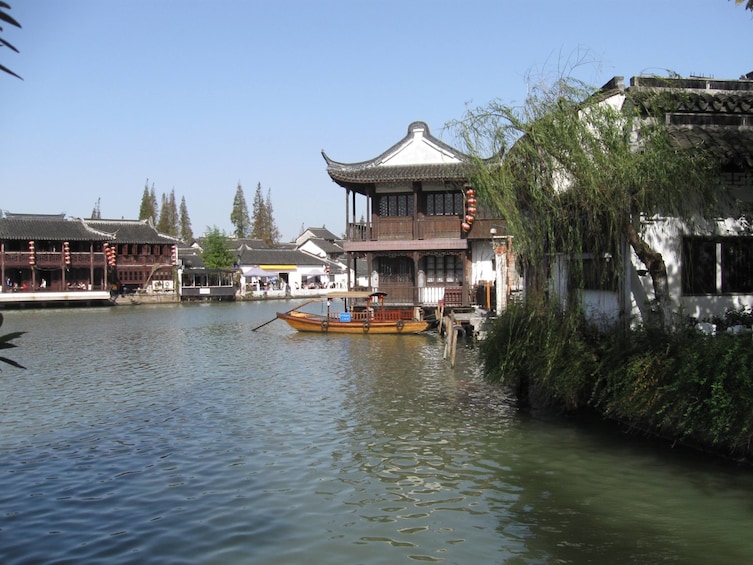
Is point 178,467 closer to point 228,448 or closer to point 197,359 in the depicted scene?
point 228,448

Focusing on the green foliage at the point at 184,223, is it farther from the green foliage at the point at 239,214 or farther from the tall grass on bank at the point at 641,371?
the tall grass on bank at the point at 641,371

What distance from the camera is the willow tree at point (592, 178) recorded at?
927cm

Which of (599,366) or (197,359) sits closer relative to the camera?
(599,366)

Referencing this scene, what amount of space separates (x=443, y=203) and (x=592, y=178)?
21.2 metres

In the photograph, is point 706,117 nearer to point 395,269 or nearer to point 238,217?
point 395,269

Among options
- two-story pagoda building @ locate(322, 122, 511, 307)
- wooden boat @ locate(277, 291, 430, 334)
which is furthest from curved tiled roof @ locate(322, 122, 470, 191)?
wooden boat @ locate(277, 291, 430, 334)

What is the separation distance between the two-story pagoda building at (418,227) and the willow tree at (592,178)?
56.9 feet

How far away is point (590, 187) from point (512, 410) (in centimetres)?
454

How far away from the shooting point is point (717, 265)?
409 inches

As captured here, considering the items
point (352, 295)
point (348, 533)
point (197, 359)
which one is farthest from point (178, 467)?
point (352, 295)

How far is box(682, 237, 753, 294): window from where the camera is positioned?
10.3 meters

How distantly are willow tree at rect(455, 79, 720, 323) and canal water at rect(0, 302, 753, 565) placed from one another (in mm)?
2503

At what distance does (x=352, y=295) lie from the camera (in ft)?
88.0

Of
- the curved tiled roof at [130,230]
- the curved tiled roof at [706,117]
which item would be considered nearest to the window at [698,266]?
the curved tiled roof at [706,117]
